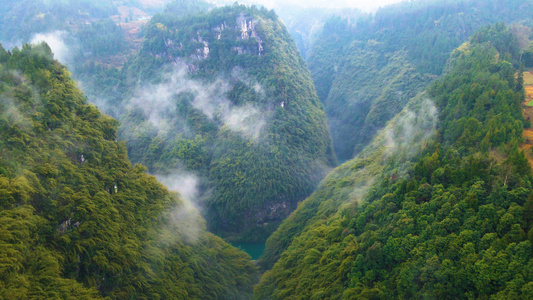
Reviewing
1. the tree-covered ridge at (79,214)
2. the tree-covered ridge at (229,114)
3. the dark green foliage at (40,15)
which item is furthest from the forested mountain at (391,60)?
the dark green foliage at (40,15)

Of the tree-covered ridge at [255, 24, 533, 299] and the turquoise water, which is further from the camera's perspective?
the turquoise water

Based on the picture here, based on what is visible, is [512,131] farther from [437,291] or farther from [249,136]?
[249,136]

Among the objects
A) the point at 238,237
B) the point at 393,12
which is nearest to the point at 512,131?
the point at 238,237

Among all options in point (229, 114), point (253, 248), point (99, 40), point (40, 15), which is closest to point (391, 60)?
point (229, 114)

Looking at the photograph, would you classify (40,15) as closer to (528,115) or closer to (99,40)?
(99,40)

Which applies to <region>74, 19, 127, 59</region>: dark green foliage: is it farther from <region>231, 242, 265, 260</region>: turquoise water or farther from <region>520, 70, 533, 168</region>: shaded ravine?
<region>520, 70, 533, 168</region>: shaded ravine

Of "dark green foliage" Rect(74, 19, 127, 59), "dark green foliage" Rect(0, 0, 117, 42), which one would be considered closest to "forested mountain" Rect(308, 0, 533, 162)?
"dark green foliage" Rect(74, 19, 127, 59)
